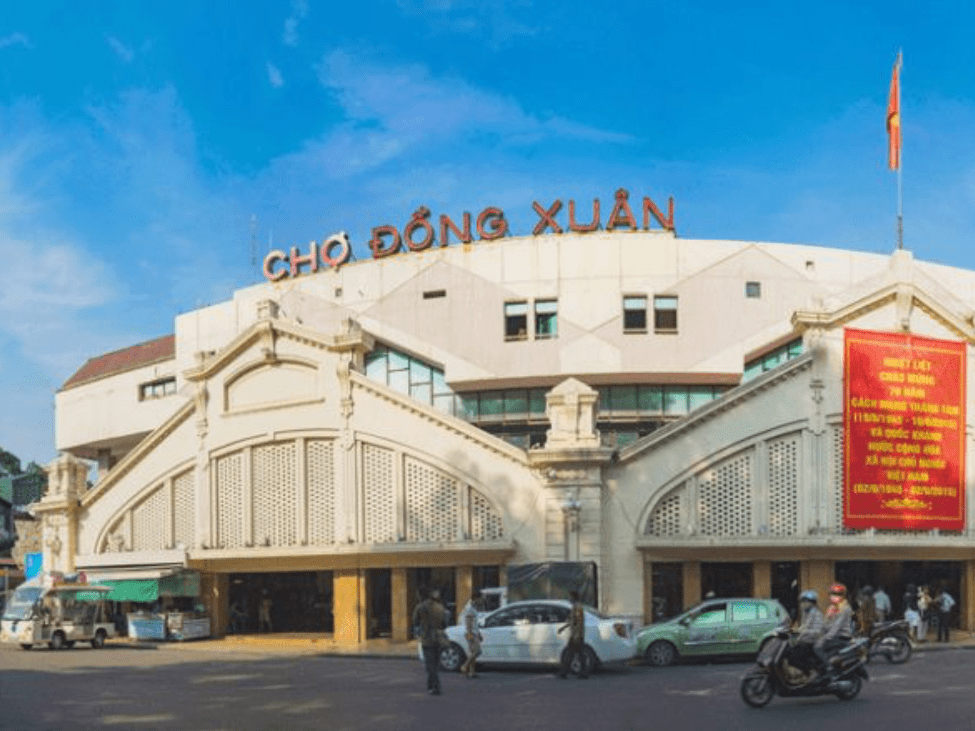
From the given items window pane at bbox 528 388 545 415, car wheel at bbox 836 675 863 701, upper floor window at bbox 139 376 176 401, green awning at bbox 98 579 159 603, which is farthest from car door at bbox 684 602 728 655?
upper floor window at bbox 139 376 176 401

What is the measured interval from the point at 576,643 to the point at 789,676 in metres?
6.45

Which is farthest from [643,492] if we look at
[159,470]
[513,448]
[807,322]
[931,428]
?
[159,470]

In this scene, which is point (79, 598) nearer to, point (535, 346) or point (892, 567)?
point (535, 346)

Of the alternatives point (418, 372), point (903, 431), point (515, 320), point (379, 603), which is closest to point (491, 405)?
point (418, 372)

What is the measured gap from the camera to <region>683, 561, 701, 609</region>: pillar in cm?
3475

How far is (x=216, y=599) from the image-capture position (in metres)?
39.7

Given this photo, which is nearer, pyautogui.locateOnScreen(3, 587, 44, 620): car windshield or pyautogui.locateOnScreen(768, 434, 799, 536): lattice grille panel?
pyautogui.locateOnScreen(768, 434, 799, 536): lattice grille panel

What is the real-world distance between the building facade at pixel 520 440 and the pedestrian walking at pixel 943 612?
2431 mm

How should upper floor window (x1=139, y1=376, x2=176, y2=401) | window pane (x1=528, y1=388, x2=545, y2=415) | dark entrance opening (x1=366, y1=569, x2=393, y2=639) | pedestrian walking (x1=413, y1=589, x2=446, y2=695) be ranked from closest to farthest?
1. pedestrian walking (x1=413, y1=589, x2=446, y2=695)
2. dark entrance opening (x1=366, y1=569, x2=393, y2=639)
3. window pane (x1=528, y1=388, x2=545, y2=415)
4. upper floor window (x1=139, y1=376, x2=176, y2=401)

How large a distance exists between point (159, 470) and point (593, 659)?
72.9 feet

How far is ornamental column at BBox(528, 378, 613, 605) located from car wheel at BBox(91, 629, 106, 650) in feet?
49.4

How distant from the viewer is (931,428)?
118 feet

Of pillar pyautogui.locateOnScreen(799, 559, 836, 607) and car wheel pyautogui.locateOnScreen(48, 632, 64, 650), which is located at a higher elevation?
pillar pyautogui.locateOnScreen(799, 559, 836, 607)

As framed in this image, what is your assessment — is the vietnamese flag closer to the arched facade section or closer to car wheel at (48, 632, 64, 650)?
the arched facade section
